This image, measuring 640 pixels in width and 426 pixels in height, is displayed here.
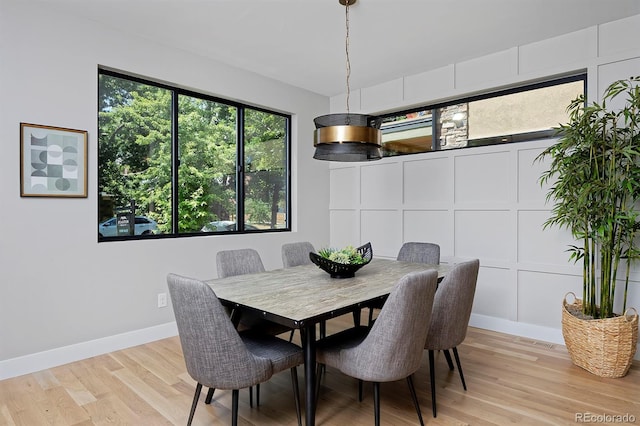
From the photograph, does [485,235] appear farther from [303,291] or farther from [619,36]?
[303,291]

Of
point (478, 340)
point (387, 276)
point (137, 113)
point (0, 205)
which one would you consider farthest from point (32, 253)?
point (478, 340)

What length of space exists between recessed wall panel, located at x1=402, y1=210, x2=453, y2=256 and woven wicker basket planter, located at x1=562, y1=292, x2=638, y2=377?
1.54 meters

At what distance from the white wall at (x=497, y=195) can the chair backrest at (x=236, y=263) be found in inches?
84.8

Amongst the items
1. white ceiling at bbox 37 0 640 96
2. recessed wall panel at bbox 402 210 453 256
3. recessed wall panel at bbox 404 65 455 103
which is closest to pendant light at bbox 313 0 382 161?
white ceiling at bbox 37 0 640 96

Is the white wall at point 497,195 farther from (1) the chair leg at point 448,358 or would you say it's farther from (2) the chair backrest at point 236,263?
(2) the chair backrest at point 236,263

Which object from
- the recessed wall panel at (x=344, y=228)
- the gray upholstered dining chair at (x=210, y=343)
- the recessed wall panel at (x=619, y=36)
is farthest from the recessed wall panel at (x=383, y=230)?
the gray upholstered dining chair at (x=210, y=343)

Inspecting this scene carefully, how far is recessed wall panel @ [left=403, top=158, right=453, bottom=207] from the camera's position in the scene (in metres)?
4.21

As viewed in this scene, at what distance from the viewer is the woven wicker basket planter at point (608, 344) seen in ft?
8.86

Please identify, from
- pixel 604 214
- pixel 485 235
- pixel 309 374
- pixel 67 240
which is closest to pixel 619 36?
pixel 604 214

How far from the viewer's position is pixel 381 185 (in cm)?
480

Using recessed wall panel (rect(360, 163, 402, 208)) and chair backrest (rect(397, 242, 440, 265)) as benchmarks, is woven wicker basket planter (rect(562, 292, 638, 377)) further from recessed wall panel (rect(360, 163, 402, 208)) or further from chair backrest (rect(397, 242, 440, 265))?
recessed wall panel (rect(360, 163, 402, 208))

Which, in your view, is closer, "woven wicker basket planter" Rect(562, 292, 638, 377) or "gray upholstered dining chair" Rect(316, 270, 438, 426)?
"gray upholstered dining chair" Rect(316, 270, 438, 426)

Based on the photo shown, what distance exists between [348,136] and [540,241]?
237cm

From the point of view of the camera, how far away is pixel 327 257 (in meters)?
2.69
